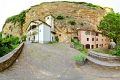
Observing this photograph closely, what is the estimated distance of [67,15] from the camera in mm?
54125

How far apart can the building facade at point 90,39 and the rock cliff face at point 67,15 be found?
1873mm

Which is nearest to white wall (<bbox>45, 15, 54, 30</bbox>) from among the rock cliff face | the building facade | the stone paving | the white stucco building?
the rock cliff face

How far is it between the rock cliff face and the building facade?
187 cm

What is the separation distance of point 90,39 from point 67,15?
8247 millimetres

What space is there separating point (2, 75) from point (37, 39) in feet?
93.4

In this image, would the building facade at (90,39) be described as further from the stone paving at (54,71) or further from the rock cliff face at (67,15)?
the stone paving at (54,71)

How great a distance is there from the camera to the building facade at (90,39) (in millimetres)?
48569

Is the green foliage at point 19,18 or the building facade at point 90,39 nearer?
the building facade at point 90,39

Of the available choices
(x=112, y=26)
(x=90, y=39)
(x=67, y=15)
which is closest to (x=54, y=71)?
(x=112, y=26)

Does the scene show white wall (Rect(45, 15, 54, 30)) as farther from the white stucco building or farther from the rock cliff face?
the white stucco building

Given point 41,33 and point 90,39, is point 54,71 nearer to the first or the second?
point 41,33

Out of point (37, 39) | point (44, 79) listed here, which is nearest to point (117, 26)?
point (37, 39)

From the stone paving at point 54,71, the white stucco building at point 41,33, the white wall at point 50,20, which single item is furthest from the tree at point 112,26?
the stone paving at point 54,71

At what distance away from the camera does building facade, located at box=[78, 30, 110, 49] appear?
4857 centimetres
